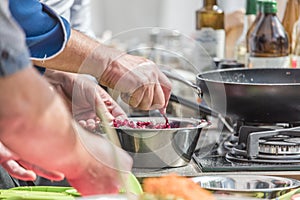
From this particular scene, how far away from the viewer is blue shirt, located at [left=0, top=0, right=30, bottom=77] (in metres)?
0.78

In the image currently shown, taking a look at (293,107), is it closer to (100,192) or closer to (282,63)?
(282,63)

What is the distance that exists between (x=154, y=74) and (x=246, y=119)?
29 cm

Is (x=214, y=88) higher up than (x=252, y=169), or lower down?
higher up

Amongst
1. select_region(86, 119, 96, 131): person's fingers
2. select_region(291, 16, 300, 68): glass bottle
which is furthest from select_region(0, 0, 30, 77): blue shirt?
select_region(291, 16, 300, 68): glass bottle

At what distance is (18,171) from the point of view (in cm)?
135

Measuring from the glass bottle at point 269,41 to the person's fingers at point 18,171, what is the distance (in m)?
0.91

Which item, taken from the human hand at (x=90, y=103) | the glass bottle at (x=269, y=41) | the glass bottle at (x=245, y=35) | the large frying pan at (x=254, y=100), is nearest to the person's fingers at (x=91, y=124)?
the human hand at (x=90, y=103)

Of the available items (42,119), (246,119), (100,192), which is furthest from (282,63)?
(42,119)

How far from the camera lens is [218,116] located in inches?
73.9

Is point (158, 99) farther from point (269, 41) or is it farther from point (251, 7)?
point (251, 7)

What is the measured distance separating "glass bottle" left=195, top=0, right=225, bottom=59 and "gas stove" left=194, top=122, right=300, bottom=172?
2.70 feet

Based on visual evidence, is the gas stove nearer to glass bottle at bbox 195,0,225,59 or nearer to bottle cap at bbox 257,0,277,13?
bottle cap at bbox 257,0,277,13

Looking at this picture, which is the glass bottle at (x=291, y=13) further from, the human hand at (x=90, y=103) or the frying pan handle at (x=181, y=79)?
the human hand at (x=90, y=103)

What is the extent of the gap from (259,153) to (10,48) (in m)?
0.87
